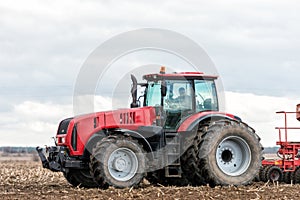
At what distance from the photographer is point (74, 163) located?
16031 millimetres

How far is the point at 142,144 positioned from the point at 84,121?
1.69 metres

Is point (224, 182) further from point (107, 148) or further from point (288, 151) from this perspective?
point (288, 151)

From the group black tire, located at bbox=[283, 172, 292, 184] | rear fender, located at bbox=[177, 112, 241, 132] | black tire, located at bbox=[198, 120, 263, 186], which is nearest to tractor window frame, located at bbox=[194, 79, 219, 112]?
rear fender, located at bbox=[177, 112, 241, 132]

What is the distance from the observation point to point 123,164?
1570cm

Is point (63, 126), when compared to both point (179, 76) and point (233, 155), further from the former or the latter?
point (233, 155)

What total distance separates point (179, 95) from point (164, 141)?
4.70 feet

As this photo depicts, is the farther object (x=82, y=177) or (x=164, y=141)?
(x=82, y=177)

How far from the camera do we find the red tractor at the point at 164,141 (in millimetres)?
15680

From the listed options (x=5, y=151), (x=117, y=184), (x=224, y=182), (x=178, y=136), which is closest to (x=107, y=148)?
(x=117, y=184)

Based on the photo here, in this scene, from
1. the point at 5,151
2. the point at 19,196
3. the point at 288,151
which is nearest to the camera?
the point at 19,196

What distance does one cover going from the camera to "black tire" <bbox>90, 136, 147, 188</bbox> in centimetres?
1527

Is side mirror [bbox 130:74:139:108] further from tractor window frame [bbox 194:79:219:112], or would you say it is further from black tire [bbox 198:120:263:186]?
black tire [bbox 198:120:263:186]

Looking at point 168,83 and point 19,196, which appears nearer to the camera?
point 19,196

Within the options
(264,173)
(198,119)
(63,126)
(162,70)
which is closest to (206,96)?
(198,119)
